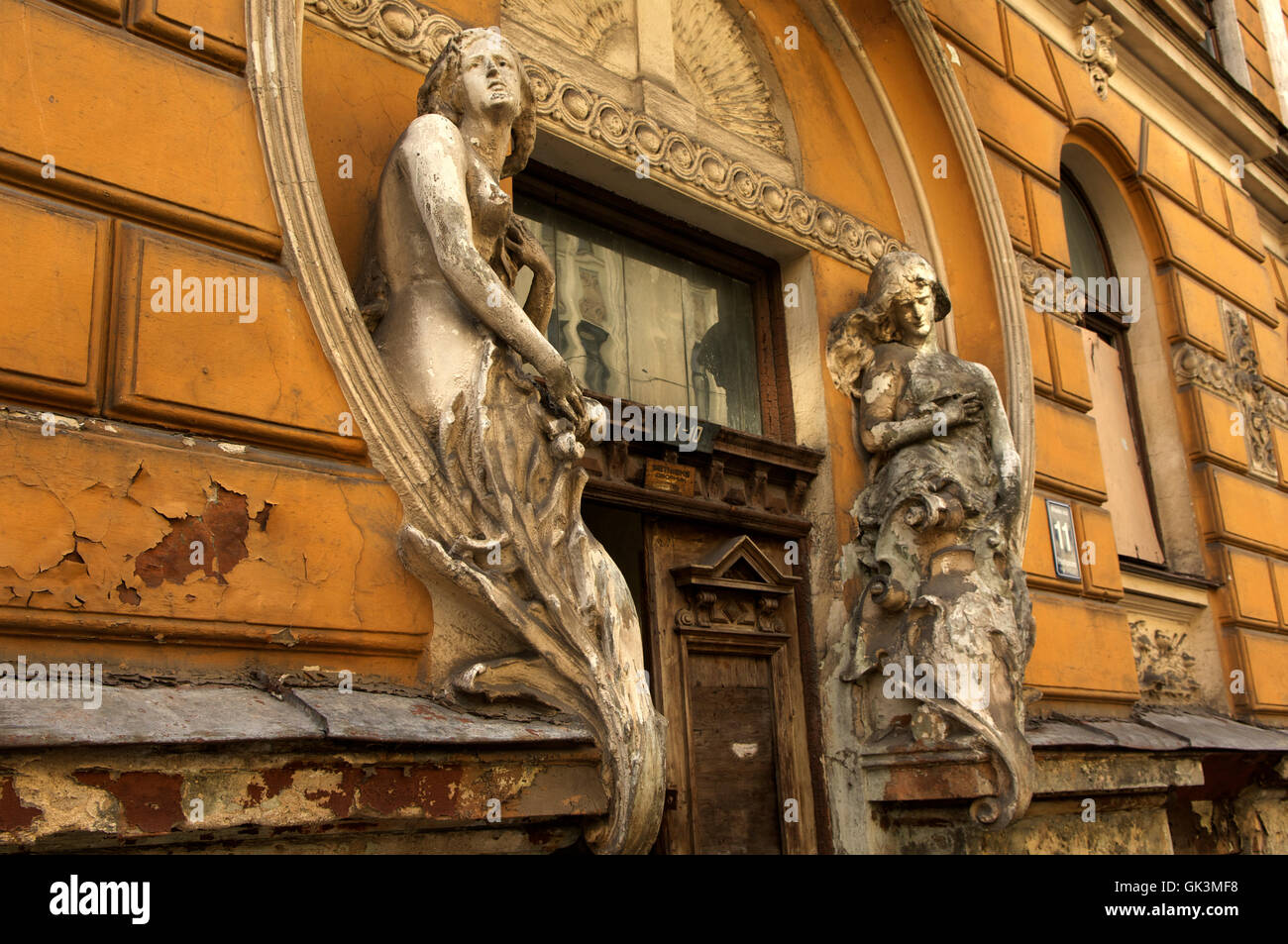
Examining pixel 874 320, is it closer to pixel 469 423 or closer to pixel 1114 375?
pixel 469 423

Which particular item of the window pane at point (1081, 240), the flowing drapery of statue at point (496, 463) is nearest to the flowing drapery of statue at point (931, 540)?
the flowing drapery of statue at point (496, 463)

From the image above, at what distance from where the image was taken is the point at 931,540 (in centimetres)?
483

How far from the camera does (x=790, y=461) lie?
507cm

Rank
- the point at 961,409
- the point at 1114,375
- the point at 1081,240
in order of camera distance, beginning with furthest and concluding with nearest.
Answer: the point at 1081,240 → the point at 1114,375 → the point at 961,409

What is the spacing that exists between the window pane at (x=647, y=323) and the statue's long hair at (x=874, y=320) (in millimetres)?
439

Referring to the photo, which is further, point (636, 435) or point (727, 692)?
point (727, 692)

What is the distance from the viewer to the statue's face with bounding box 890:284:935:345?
5.32m

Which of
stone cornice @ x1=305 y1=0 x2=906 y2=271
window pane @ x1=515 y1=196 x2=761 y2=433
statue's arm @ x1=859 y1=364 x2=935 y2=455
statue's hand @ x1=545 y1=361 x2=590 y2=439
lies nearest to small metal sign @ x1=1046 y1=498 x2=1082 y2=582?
statue's arm @ x1=859 y1=364 x2=935 y2=455

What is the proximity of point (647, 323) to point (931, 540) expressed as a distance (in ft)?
5.29

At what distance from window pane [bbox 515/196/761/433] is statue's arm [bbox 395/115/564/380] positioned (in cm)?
120

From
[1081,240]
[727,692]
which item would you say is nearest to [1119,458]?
[1081,240]

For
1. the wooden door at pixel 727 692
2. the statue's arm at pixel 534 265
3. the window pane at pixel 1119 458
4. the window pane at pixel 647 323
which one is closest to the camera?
the statue's arm at pixel 534 265

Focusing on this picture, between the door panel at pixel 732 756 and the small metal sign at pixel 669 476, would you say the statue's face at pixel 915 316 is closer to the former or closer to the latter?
the small metal sign at pixel 669 476

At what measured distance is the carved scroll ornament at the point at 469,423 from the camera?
3.13 metres
